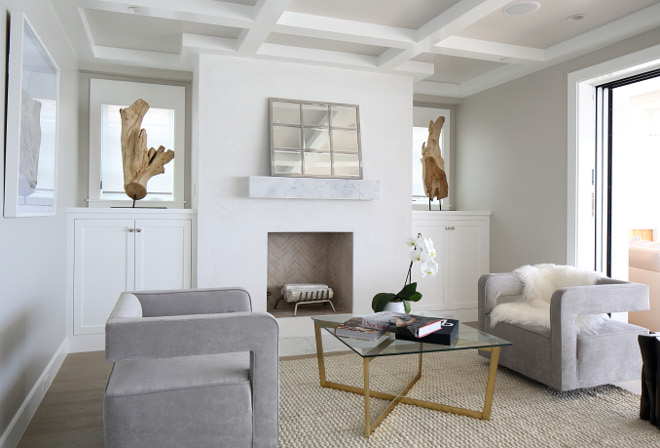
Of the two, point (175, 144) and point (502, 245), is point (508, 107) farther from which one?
point (175, 144)

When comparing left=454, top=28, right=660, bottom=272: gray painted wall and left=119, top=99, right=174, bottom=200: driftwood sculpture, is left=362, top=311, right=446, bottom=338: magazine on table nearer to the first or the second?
left=454, top=28, right=660, bottom=272: gray painted wall

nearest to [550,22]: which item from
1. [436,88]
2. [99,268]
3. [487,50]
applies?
[487,50]

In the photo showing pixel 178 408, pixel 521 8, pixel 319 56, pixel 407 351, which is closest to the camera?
pixel 178 408

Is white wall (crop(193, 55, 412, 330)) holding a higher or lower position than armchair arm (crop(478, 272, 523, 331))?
higher

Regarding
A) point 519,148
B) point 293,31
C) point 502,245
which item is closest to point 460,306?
point 502,245

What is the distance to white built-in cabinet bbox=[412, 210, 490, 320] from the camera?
4.72 metres

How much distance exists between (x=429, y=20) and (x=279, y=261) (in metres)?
2.53

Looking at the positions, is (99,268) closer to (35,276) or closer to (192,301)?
(35,276)

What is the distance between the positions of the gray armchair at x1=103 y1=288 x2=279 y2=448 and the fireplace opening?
226cm

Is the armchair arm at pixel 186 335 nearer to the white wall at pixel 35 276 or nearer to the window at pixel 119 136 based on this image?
the white wall at pixel 35 276

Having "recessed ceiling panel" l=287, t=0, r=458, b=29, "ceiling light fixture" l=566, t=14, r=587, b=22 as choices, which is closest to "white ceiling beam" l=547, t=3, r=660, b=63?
"ceiling light fixture" l=566, t=14, r=587, b=22

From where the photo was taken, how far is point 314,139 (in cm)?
420

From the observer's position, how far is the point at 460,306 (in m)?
4.84

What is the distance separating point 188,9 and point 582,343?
310 centimetres
